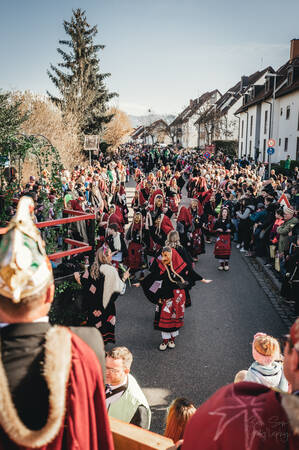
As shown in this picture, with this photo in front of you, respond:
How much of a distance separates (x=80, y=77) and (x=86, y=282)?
28523 millimetres

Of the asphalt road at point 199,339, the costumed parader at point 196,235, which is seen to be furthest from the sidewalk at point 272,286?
the costumed parader at point 196,235

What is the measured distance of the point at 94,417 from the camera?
166 cm

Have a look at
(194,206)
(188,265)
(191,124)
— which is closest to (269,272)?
(194,206)

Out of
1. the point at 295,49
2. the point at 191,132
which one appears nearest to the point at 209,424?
the point at 295,49

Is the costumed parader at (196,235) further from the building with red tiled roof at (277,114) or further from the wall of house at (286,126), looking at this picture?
the wall of house at (286,126)

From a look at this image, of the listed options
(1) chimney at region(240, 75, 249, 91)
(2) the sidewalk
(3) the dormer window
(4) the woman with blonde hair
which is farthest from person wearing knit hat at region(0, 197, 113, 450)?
Result: (1) chimney at region(240, 75, 249, 91)

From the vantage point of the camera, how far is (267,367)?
3359 millimetres

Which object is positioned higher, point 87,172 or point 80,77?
point 80,77

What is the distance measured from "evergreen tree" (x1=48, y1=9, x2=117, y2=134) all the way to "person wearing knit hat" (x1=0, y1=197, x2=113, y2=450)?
94.7 ft

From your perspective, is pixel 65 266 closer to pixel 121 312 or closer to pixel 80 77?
pixel 121 312

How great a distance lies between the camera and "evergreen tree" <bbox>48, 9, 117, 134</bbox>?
96.6 ft

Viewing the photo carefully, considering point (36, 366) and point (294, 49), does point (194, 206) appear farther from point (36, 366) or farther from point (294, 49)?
point (294, 49)

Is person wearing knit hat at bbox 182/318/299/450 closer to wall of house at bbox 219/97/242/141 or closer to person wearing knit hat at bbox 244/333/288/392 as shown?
person wearing knit hat at bbox 244/333/288/392

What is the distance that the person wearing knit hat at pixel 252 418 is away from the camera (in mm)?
1294
